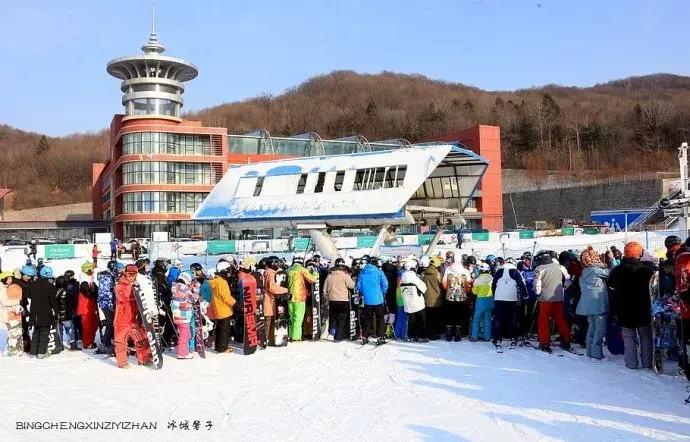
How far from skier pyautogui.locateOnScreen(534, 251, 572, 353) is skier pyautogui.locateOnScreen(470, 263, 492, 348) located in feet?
3.27

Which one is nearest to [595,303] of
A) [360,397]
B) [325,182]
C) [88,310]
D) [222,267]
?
[360,397]

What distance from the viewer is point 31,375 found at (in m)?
8.88

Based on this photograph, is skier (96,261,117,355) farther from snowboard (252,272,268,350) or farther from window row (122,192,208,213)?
window row (122,192,208,213)

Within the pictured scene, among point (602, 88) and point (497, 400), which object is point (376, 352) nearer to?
point (497, 400)

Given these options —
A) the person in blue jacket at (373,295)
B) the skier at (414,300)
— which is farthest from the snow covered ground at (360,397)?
the person in blue jacket at (373,295)

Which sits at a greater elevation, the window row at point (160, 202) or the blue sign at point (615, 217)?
the window row at point (160, 202)

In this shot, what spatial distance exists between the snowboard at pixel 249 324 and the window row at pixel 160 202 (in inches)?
1802

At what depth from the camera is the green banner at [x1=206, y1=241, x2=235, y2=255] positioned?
3412 centimetres

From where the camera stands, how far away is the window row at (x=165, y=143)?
5372 cm

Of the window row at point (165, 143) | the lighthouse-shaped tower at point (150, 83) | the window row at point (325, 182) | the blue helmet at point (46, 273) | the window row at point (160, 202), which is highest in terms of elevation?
the lighthouse-shaped tower at point (150, 83)

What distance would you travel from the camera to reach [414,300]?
1085cm

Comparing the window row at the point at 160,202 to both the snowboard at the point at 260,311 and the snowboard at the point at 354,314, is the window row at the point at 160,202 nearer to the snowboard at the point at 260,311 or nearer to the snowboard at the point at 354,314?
the snowboard at the point at 354,314

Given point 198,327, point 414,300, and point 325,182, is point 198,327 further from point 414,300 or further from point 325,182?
point 325,182

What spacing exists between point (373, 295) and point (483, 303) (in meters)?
2.09
